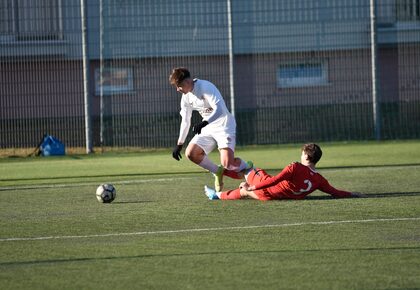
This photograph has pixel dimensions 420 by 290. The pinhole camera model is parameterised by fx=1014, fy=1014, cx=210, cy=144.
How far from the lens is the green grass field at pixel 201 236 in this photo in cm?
737

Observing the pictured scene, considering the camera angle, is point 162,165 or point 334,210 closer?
point 334,210

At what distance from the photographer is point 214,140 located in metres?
13.9

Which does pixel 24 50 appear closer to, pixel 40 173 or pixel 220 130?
pixel 40 173

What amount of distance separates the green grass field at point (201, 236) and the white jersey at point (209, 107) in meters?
0.97

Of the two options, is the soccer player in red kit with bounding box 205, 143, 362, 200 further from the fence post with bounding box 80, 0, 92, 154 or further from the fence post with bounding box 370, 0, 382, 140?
the fence post with bounding box 370, 0, 382, 140

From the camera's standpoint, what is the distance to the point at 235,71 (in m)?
24.2

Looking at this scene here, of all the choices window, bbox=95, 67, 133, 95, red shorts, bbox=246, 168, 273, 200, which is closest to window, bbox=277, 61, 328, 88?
window, bbox=95, 67, 133, 95

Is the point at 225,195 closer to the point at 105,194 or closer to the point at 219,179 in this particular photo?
the point at 219,179

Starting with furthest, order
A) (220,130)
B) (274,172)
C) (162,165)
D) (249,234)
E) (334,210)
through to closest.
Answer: (162,165) → (274,172) → (220,130) → (334,210) → (249,234)

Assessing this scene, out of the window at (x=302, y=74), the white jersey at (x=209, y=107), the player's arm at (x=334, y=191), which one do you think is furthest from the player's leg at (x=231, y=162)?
the window at (x=302, y=74)

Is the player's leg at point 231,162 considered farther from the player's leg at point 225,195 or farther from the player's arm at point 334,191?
the player's arm at point 334,191

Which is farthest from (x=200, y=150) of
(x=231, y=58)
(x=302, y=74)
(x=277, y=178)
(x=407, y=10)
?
(x=407, y=10)

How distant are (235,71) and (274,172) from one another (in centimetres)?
782

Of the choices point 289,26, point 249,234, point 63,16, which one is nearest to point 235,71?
point 289,26
